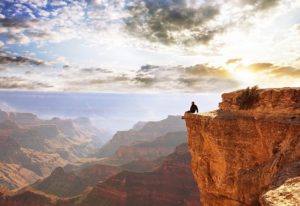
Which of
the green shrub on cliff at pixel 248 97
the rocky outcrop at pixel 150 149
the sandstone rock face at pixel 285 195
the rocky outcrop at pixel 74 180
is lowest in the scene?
the rocky outcrop at pixel 74 180

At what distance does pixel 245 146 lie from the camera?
16391mm

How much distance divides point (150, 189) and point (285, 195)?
227 feet

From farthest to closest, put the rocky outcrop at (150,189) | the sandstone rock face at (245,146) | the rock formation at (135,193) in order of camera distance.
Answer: the rock formation at (135,193) → the rocky outcrop at (150,189) → the sandstone rock face at (245,146)

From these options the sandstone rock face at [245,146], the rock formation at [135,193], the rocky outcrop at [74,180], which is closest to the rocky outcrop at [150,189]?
the rock formation at [135,193]

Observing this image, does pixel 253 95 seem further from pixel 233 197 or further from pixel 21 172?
pixel 21 172

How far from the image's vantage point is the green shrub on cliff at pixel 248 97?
16.6m

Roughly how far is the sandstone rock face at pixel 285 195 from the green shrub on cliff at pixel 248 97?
8249 mm

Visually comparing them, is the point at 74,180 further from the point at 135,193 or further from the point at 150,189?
the point at 150,189

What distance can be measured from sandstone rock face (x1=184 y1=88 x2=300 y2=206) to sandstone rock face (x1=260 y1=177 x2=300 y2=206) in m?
1.09

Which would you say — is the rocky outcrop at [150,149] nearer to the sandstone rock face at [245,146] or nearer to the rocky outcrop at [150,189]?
the rocky outcrop at [150,189]

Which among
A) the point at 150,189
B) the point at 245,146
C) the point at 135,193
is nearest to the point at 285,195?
the point at 245,146

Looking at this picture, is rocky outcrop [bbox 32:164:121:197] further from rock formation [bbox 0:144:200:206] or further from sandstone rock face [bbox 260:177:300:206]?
sandstone rock face [bbox 260:177:300:206]

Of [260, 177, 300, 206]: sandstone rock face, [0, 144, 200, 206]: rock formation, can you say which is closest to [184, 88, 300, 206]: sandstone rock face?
[260, 177, 300, 206]: sandstone rock face

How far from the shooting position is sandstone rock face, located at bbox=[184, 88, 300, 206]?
41.3ft
